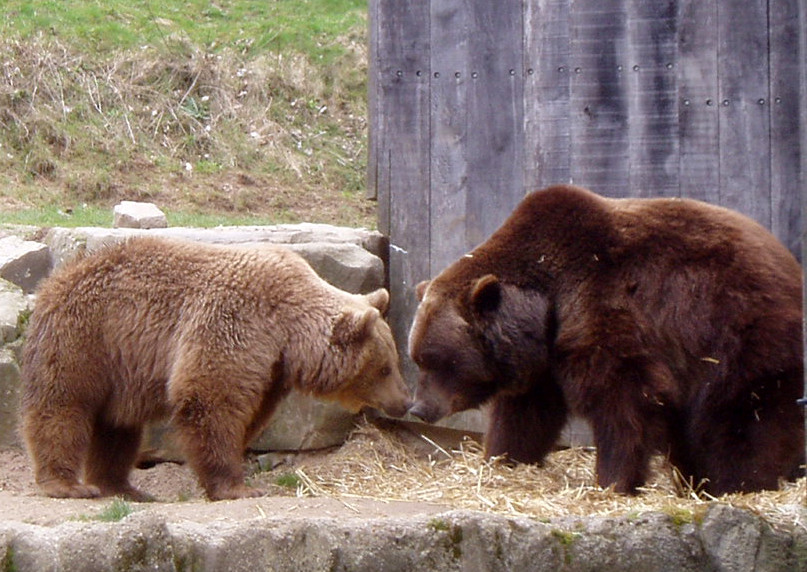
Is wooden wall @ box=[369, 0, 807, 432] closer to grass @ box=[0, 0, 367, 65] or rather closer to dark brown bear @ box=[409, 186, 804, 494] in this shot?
dark brown bear @ box=[409, 186, 804, 494]

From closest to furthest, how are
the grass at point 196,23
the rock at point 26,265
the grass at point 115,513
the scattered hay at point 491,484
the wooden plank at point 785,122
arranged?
the grass at point 115,513, the scattered hay at point 491,484, the wooden plank at point 785,122, the rock at point 26,265, the grass at point 196,23

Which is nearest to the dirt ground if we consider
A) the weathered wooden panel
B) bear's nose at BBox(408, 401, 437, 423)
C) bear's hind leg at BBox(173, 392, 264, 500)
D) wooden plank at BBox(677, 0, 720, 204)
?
bear's hind leg at BBox(173, 392, 264, 500)

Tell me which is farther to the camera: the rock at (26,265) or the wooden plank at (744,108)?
the rock at (26,265)

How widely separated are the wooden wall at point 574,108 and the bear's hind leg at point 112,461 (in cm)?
224

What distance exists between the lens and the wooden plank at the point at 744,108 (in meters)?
7.92

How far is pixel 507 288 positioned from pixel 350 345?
0.99 m

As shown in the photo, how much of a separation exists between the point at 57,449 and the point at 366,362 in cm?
183

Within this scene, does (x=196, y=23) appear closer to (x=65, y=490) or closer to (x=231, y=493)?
(x=65, y=490)

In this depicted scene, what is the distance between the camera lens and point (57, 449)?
675 centimetres

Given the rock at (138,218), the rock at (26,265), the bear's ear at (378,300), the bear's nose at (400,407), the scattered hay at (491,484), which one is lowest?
the scattered hay at (491,484)

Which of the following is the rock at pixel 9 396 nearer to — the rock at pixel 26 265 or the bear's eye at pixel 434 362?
the rock at pixel 26 265

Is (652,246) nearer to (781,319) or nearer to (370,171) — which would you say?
(781,319)

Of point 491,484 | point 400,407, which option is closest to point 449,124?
point 400,407

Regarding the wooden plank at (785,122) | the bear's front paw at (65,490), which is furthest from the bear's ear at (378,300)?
the wooden plank at (785,122)
